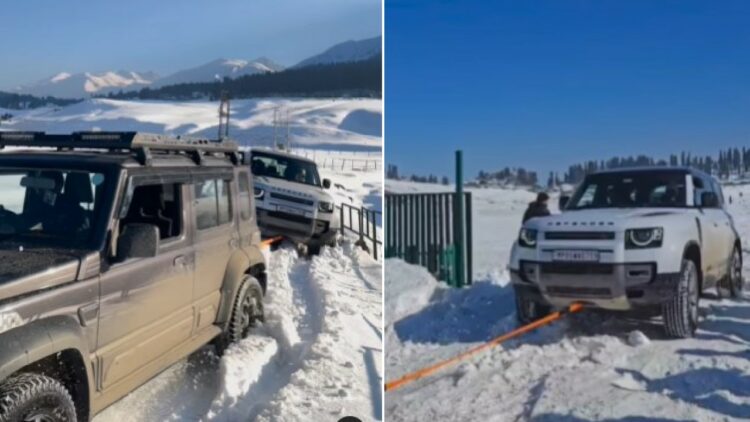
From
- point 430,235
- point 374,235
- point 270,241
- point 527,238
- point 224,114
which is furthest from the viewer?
point 270,241

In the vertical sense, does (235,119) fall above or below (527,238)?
above

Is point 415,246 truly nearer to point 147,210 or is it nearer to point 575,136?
point 575,136

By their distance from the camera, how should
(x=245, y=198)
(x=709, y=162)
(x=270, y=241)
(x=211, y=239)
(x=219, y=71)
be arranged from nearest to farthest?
1. (x=709, y=162)
2. (x=219, y=71)
3. (x=211, y=239)
4. (x=245, y=198)
5. (x=270, y=241)

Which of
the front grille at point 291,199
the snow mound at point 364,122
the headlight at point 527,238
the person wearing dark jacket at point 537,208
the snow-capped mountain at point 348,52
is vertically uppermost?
the snow-capped mountain at point 348,52

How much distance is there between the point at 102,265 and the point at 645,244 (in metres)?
1.67

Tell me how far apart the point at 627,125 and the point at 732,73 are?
0.76ft

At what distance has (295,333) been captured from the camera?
11.8 ft

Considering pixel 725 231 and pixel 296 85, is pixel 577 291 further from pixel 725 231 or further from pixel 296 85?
pixel 296 85

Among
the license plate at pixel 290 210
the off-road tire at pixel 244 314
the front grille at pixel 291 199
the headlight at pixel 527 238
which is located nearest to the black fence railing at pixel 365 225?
the headlight at pixel 527 238

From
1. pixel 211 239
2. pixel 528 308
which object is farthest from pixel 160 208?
pixel 528 308

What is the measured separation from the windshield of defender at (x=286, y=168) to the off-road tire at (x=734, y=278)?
1596mm

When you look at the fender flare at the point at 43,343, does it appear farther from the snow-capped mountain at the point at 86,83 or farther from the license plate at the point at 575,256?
the license plate at the point at 575,256

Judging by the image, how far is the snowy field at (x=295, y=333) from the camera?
2.06 meters

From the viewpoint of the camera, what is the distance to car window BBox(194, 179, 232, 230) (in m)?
3.27
